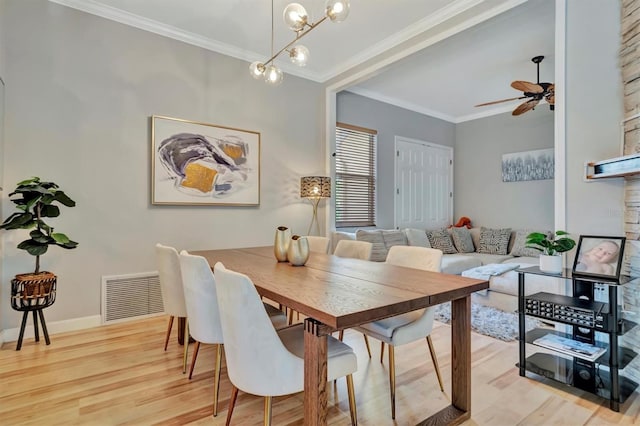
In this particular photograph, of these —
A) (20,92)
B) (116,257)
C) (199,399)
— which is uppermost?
(20,92)

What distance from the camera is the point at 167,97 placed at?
340 centimetres

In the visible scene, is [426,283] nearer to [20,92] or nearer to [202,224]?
[202,224]

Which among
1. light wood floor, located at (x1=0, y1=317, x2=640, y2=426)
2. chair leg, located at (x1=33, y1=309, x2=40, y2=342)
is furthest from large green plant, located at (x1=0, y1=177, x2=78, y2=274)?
light wood floor, located at (x1=0, y1=317, x2=640, y2=426)

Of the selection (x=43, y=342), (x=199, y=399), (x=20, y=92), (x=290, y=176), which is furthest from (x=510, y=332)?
(x=20, y=92)

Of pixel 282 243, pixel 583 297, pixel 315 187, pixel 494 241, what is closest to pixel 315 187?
pixel 315 187

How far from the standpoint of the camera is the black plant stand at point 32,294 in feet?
8.14

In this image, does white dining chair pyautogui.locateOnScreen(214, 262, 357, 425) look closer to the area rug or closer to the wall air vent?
the area rug

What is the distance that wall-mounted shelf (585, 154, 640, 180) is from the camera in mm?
1784

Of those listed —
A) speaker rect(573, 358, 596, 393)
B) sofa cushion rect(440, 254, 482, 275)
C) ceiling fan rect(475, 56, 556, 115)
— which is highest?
ceiling fan rect(475, 56, 556, 115)

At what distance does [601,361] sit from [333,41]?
3.48 meters

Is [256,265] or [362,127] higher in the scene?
[362,127]

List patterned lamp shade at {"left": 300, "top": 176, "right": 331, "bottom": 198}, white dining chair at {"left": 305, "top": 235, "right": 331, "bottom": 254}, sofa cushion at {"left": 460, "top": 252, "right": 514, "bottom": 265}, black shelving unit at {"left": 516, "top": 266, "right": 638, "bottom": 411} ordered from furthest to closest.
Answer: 1. sofa cushion at {"left": 460, "top": 252, "right": 514, "bottom": 265}
2. patterned lamp shade at {"left": 300, "top": 176, "right": 331, "bottom": 198}
3. white dining chair at {"left": 305, "top": 235, "right": 331, "bottom": 254}
4. black shelving unit at {"left": 516, "top": 266, "right": 638, "bottom": 411}

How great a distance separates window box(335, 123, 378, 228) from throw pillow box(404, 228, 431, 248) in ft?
1.89

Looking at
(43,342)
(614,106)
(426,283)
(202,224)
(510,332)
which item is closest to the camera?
(426,283)
